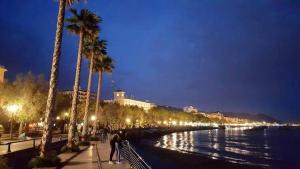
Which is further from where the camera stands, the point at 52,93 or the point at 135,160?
the point at 52,93

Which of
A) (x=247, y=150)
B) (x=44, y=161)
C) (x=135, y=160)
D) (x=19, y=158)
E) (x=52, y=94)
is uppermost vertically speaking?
(x=52, y=94)

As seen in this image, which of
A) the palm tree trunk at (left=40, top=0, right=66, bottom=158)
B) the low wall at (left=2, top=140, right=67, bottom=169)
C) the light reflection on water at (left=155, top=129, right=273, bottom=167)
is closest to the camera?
the palm tree trunk at (left=40, top=0, right=66, bottom=158)

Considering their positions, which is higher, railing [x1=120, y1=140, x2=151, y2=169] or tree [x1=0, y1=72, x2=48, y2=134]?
tree [x1=0, y1=72, x2=48, y2=134]

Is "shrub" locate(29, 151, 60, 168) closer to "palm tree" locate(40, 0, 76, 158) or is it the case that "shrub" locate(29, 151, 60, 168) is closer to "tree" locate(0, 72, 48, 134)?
"palm tree" locate(40, 0, 76, 158)

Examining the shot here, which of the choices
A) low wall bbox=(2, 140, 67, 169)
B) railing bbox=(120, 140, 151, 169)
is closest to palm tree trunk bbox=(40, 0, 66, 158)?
low wall bbox=(2, 140, 67, 169)

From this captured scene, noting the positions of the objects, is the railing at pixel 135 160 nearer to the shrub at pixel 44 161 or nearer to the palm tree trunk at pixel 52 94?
the shrub at pixel 44 161

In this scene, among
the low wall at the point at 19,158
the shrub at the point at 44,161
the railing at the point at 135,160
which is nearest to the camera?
the railing at the point at 135,160

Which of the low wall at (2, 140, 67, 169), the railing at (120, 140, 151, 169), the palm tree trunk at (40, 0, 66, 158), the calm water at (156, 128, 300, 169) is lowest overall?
the calm water at (156, 128, 300, 169)

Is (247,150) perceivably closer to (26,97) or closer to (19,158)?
(26,97)

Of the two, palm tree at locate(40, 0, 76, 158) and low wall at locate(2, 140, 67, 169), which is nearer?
palm tree at locate(40, 0, 76, 158)

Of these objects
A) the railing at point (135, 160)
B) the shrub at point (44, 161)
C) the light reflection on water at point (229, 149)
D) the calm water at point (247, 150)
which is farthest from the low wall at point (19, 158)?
the light reflection on water at point (229, 149)

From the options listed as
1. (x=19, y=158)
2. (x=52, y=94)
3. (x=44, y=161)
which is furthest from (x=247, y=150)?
(x=44, y=161)

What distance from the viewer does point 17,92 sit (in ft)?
181

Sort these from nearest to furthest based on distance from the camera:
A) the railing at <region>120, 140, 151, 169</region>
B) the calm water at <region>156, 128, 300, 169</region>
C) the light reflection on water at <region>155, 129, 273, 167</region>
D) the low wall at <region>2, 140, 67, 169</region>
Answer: the railing at <region>120, 140, 151, 169</region> < the low wall at <region>2, 140, 67, 169</region> < the calm water at <region>156, 128, 300, 169</region> < the light reflection on water at <region>155, 129, 273, 167</region>
